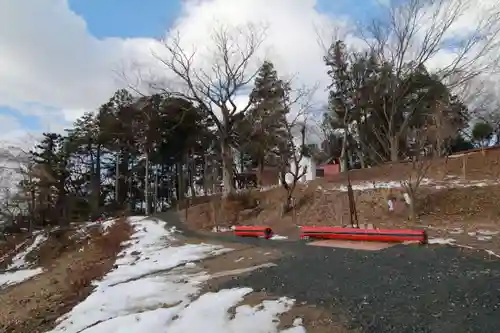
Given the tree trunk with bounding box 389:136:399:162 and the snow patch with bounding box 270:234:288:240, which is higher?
the tree trunk with bounding box 389:136:399:162

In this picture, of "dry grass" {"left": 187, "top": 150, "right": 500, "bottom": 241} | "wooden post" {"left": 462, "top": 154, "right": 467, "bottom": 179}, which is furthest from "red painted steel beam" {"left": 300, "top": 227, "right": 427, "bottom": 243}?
"wooden post" {"left": 462, "top": 154, "right": 467, "bottom": 179}

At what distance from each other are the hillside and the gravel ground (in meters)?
3.48

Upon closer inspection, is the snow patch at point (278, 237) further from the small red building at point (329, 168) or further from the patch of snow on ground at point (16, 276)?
the small red building at point (329, 168)

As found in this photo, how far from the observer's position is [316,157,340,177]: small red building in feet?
95.5

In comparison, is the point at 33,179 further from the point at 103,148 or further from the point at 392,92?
the point at 392,92

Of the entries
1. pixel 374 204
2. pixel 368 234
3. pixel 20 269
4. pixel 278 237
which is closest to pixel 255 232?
pixel 278 237

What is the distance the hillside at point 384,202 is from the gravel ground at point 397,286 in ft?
11.4

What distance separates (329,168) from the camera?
2986 cm

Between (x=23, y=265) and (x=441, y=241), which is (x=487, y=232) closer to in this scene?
(x=441, y=241)

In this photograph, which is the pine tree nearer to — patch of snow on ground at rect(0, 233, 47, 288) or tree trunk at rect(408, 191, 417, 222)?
tree trunk at rect(408, 191, 417, 222)

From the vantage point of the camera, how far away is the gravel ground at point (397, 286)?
12.5ft

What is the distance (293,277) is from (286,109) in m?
15.7

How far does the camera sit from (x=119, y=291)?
631 centimetres

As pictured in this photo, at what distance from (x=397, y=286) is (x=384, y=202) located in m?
8.61
